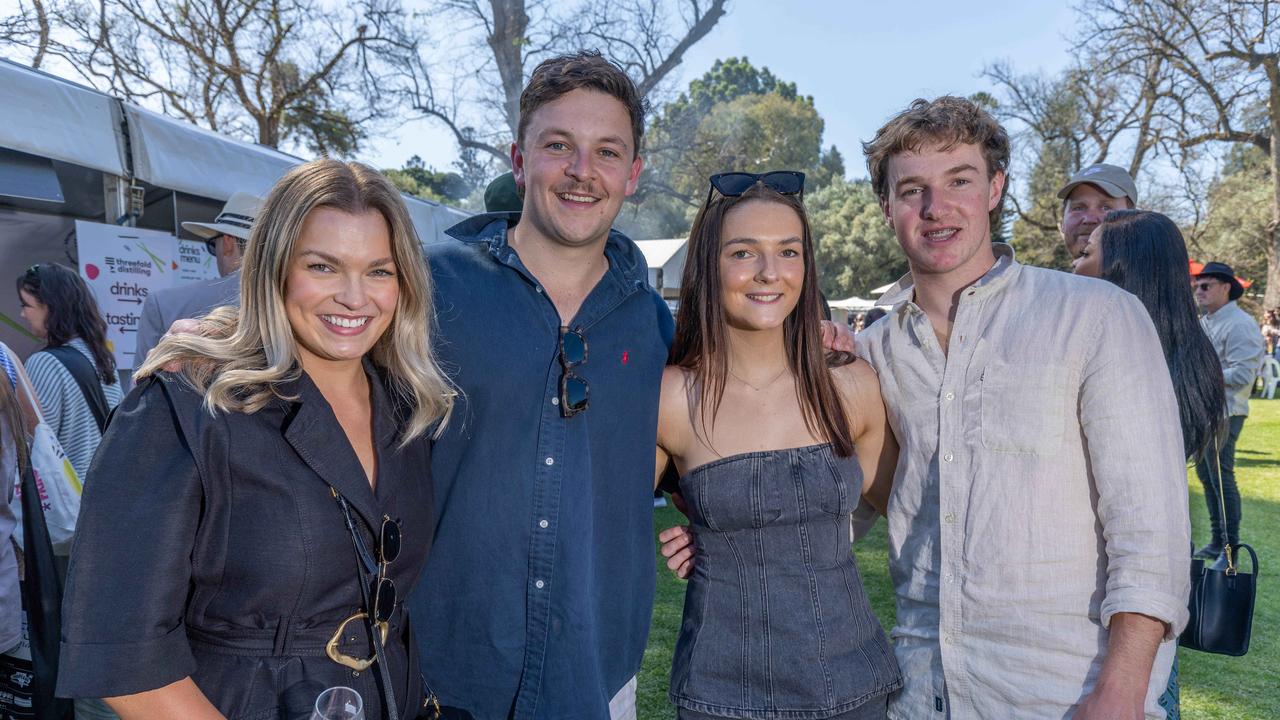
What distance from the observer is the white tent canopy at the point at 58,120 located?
4.28 meters

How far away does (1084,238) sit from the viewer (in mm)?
4359

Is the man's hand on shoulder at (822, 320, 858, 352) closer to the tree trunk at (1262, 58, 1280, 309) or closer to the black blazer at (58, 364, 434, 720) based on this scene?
the black blazer at (58, 364, 434, 720)

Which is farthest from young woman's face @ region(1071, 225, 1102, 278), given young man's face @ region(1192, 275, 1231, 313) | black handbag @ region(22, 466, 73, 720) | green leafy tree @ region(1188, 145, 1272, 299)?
green leafy tree @ region(1188, 145, 1272, 299)

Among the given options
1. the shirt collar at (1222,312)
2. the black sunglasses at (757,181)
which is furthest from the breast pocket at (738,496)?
Answer: the shirt collar at (1222,312)

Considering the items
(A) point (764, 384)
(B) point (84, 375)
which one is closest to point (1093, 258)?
(A) point (764, 384)

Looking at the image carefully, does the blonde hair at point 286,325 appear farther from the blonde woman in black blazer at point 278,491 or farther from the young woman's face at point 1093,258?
the young woman's face at point 1093,258

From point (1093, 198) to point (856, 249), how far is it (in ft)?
111

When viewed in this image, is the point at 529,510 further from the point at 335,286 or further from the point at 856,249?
the point at 856,249

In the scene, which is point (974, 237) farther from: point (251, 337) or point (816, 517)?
point (251, 337)

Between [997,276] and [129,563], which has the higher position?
[997,276]

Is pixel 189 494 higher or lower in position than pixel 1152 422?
lower

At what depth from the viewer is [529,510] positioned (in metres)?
2.12

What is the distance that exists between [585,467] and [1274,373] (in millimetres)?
24367

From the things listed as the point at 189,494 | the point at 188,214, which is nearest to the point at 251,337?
the point at 189,494
